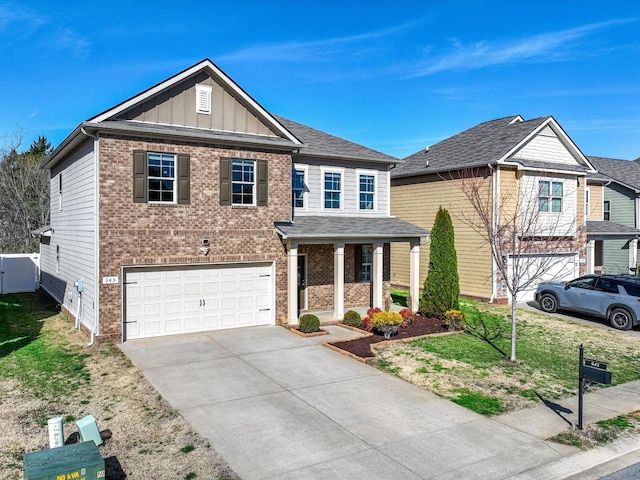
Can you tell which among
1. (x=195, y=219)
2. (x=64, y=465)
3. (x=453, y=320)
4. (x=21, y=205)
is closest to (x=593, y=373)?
(x=453, y=320)

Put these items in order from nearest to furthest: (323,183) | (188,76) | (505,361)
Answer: (505,361) → (188,76) → (323,183)

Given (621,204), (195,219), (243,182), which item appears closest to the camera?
(195,219)

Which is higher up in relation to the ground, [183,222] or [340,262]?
[183,222]

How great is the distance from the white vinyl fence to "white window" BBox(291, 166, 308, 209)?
15.6m

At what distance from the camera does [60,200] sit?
64.0 feet

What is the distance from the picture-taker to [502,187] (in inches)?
844

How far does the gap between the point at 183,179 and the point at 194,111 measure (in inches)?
88.3

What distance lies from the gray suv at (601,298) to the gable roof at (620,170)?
1484 centimetres

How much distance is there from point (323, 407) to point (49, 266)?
60.4ft

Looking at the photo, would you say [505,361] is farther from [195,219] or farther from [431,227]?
→ [431,227]

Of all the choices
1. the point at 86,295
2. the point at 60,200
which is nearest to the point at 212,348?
the point at 86,295

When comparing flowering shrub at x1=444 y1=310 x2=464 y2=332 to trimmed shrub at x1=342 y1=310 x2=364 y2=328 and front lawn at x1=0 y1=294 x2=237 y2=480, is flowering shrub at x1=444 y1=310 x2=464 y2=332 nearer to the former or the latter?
trimmed shrub at x1=342 y1=310 x2=364 y2=328

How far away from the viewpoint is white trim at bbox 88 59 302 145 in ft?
45.5

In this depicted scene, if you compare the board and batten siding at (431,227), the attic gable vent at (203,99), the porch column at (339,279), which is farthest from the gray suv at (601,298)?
the attic gable vent at (203,99)
